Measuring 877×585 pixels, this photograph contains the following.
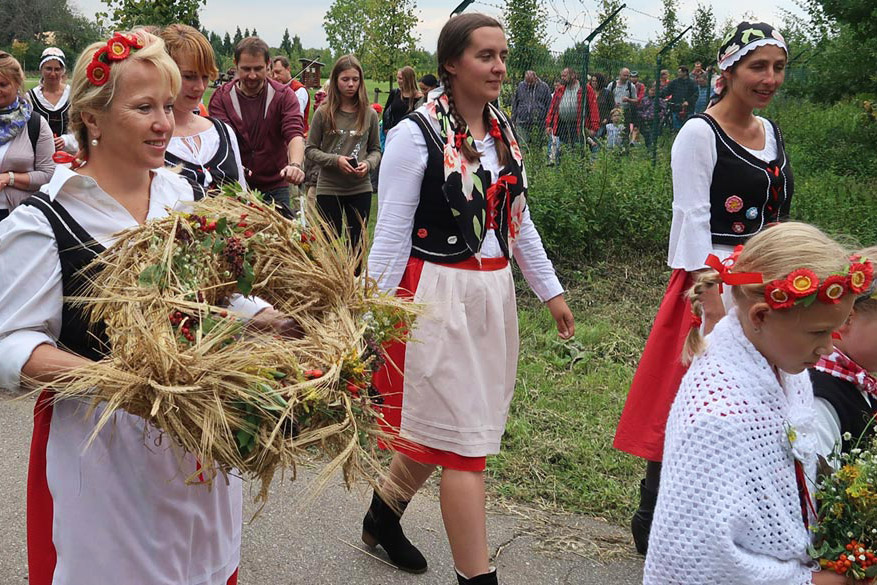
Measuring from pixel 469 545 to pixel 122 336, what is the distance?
5.41ft

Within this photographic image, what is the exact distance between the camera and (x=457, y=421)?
3168 mm

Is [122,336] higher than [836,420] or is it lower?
higher

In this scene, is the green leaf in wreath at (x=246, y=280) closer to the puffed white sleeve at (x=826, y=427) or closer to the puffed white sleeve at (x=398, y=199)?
the puffed white sleeve at (x=398, y=199)

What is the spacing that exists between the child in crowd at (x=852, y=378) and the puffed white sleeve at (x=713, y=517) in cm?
47

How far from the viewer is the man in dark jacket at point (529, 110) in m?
8.57

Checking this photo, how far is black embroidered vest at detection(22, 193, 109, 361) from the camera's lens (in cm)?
216

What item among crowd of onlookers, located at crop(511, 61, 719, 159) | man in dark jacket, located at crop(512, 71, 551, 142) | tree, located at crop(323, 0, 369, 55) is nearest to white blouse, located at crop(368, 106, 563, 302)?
crowd of onlookers, located at crop(511, 61, 719, 159)

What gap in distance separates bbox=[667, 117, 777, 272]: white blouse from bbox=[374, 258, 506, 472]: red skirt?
0.75 metres

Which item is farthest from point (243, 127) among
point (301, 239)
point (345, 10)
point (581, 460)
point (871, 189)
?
point (345, 10)

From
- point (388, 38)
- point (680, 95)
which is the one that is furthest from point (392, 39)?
point (680, 95)

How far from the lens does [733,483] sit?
1992mm

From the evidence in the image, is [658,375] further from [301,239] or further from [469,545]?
[301,239]

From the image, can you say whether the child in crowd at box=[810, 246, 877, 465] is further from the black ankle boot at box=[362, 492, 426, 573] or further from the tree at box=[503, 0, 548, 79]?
the tree at box=[503, 0, 548, 79]

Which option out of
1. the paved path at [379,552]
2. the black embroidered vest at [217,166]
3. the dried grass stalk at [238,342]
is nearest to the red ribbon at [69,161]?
the dried grass stalk at [238,342]
